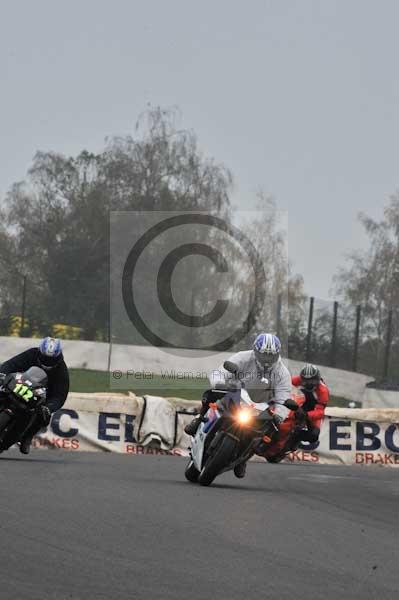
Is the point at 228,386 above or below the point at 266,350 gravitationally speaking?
below

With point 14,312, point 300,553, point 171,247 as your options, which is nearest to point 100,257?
point 171,247

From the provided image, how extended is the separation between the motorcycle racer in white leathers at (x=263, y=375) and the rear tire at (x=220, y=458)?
0.46m

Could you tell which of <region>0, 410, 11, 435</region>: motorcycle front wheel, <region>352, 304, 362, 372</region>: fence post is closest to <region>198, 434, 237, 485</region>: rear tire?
<region>0, 410, 11, 435</region>: motorcycle front wheel

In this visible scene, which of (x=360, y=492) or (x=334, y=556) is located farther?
(x=360, y=492)

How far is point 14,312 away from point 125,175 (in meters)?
28.4

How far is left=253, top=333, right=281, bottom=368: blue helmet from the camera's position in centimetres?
1441

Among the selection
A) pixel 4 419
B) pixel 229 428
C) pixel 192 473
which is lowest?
pixel 192 473

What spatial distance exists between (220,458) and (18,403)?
250 cm

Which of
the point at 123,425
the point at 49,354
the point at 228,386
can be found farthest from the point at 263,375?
the point at 123,425

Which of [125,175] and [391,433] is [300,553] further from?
[125,175]

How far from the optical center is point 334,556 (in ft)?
27.5

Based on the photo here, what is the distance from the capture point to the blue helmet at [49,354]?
615 inches

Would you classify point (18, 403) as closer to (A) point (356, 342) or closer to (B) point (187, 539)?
(B) point (187, 539)

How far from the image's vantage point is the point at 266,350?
14.4 metres
